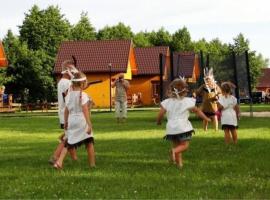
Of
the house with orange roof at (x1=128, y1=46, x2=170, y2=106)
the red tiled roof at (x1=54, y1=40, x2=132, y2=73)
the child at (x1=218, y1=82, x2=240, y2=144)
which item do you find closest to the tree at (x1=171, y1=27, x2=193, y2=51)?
the house with orange roof at (x1=128, y1=46, x2=170, y2=106)

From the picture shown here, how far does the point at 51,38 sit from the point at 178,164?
6626cm

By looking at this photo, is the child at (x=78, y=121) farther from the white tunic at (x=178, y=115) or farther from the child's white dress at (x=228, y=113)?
the child's white dress at (x=228, y=113)

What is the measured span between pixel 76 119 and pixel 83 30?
268ft

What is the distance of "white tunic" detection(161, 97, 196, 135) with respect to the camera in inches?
434

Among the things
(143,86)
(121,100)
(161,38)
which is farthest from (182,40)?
(121,100)

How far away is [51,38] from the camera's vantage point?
75750mm

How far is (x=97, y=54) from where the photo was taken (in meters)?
66.8

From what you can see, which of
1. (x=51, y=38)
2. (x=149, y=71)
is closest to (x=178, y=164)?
(x=149, y=71)

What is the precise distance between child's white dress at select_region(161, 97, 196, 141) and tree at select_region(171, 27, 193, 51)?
9692cm

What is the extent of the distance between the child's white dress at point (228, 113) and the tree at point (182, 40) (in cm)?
9235

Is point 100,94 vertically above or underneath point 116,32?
underneath

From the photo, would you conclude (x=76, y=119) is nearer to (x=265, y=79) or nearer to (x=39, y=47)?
(x=39, y=47)

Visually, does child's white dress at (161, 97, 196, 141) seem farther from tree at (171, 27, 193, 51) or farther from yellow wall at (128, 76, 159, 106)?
tree at (171, 27, 193, 51)

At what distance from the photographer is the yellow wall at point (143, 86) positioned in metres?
70.1
